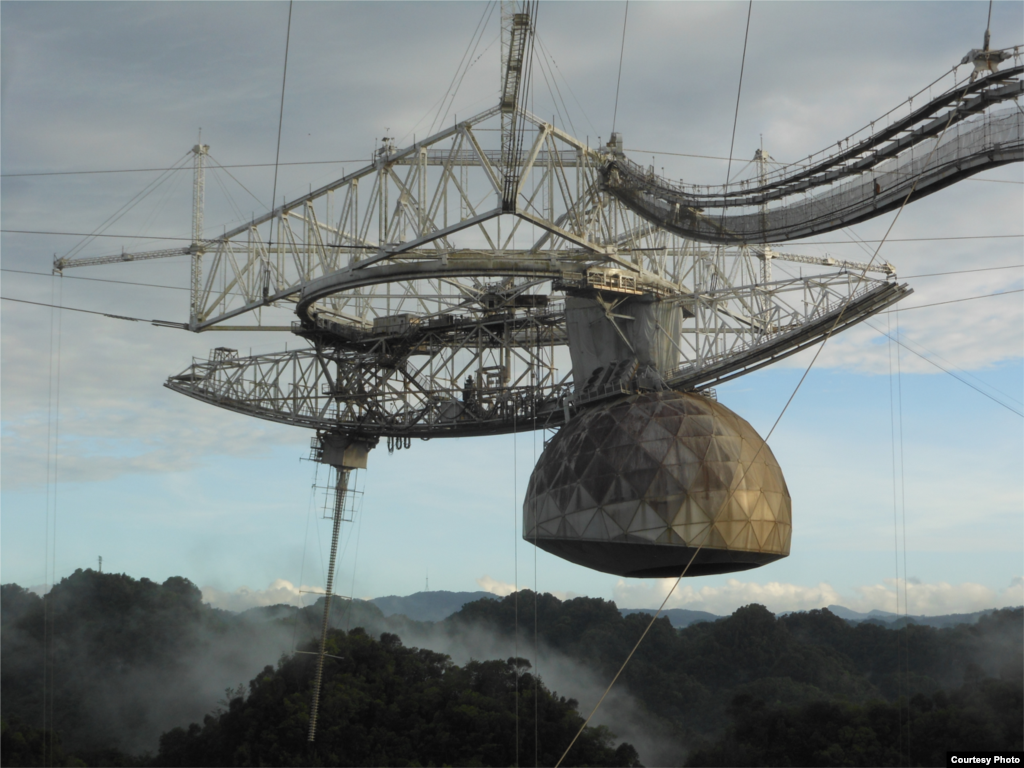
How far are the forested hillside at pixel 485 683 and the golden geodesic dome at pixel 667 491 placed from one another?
2572 centimetres

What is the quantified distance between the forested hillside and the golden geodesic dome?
25722mm

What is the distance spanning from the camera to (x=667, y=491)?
39.2 meters

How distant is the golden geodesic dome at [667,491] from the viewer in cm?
3897

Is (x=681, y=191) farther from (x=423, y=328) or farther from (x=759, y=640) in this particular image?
(x=759, y=640)

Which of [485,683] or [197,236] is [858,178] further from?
[485,683]

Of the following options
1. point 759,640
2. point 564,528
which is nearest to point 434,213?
point 564,528

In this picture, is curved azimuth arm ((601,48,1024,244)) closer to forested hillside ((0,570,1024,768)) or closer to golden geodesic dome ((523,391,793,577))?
golden geodesic dome ((523,391,793,577))

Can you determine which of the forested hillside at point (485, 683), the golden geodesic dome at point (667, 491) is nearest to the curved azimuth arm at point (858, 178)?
the golden geodesic dome at point (667, 491)

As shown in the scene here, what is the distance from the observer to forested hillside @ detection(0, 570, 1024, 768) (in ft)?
219

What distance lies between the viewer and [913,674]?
89.2 m

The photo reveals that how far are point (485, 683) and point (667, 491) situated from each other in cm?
4147

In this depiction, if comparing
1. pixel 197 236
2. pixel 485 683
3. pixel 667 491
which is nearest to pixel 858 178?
pixel 667 491

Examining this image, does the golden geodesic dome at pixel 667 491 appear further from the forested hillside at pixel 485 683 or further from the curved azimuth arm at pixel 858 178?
the forested hillside at pixel 485 683

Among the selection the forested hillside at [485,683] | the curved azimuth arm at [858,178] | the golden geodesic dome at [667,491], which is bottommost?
the forested hillside at [485,683]
